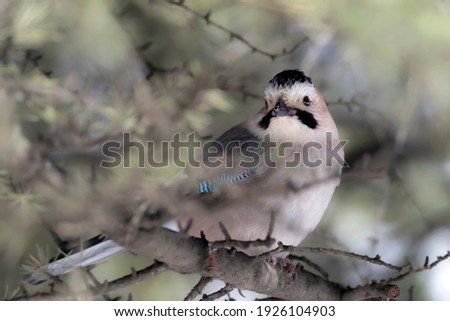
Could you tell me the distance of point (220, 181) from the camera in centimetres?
160

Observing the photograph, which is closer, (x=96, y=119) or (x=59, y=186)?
(x=59, y=186)

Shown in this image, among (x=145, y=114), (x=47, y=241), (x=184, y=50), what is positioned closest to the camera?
(x=145, y=114)

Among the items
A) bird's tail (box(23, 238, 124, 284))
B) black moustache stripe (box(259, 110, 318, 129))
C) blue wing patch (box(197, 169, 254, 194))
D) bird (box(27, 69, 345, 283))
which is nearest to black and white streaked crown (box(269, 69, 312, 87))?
bird (box(27, 69, 345, 283))

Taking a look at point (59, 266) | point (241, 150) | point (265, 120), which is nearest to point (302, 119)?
point (265, 120)

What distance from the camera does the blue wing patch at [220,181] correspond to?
1305mm

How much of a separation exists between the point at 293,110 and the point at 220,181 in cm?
68

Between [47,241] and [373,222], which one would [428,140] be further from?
[47,241]

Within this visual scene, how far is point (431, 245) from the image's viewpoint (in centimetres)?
231

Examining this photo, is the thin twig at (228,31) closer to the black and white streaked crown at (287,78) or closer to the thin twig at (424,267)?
the black and white streaked crown at (287,78)

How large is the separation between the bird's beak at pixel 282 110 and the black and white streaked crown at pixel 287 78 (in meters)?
0.06

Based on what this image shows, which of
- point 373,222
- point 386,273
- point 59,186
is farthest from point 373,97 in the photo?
point 59,186

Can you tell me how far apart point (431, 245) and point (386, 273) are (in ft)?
0.61

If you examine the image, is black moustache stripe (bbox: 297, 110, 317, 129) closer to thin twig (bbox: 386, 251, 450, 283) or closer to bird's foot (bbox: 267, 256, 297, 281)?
bird's foot (bbox: 267, 256, 297, 281)

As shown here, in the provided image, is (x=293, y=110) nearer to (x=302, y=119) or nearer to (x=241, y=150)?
(x=302, y=119)
